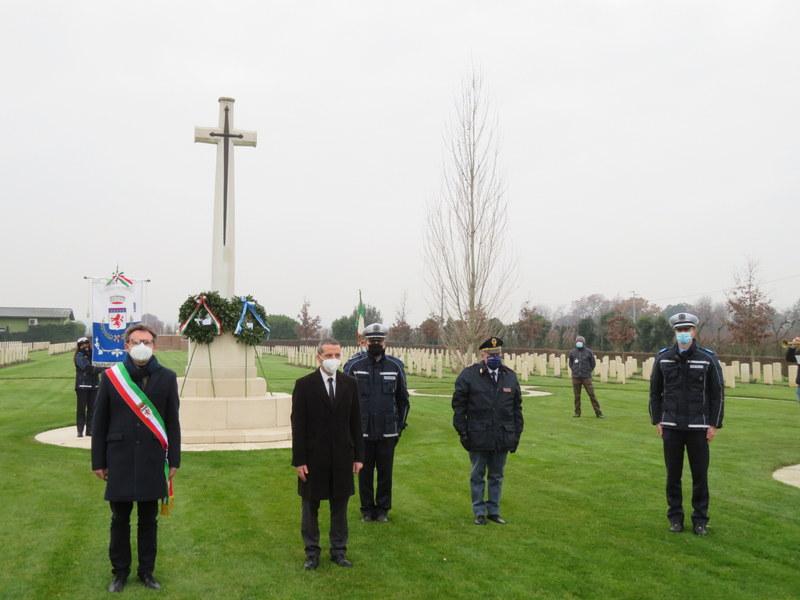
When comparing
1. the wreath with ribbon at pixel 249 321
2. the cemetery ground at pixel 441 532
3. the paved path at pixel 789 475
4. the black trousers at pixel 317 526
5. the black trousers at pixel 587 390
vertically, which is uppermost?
the wreath with ribbon at pixel 249 321

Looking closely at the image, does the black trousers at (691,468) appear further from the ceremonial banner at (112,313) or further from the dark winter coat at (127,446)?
the ceremonial banner at (112,313)

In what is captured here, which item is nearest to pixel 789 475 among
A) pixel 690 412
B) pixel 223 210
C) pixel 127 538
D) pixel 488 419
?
pixel 690 412

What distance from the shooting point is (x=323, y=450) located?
17.5ft

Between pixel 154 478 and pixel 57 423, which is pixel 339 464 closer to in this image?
pixel 154 478

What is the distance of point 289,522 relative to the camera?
6.59 meters

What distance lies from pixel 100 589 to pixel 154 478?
0.78 meters

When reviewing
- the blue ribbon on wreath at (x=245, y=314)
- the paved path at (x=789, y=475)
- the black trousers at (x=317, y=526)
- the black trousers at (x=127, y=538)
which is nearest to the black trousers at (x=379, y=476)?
the black trousers at (x=317, y=526)

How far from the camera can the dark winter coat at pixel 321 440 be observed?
5316mm

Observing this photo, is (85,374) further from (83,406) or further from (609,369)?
(609,369)

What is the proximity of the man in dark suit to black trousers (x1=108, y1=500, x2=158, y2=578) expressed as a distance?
1.00 meters

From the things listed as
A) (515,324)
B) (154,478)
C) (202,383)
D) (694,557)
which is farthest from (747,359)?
(154,478)

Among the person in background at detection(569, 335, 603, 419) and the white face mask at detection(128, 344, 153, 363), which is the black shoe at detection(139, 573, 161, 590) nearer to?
the white face mask at detection(128, 344, 153, 363)

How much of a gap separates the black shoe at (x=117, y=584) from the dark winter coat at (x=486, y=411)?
283cm

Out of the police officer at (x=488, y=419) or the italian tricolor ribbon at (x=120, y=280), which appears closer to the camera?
the police officer at (x=488, y=419)
